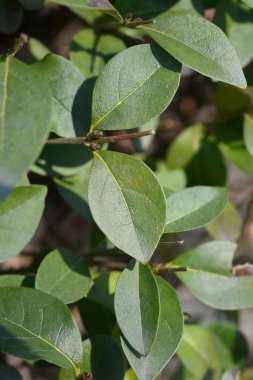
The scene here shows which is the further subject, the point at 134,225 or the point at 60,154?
the point at 60,154

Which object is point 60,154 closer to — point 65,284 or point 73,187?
point 73,187

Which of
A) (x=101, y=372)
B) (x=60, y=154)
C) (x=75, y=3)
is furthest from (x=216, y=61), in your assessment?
(x=101, y=372)

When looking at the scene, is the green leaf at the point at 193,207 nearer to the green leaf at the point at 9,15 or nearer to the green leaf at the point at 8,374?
the green leaf at the point at 8,374

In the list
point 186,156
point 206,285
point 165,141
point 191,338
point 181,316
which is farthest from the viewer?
point 165,141

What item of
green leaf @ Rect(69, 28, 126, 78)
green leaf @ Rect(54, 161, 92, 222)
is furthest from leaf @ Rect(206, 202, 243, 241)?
green leaf @ Rect(69, 28, 126, 78)

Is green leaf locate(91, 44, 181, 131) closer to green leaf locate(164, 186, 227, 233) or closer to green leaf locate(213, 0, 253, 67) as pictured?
green leaf locate(164, 186, 227, 233)

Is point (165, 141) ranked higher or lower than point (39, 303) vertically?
lower

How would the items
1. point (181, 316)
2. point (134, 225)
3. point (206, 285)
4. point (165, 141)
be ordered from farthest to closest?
point (165, 141)
point (206, 285)
point (181, 316)
point (134, 225)

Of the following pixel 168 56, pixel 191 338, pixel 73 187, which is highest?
pixel 168 56

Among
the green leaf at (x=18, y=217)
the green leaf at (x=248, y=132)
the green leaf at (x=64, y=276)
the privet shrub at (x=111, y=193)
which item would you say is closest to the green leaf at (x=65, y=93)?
the privet shrub at (x=111, y=193)
